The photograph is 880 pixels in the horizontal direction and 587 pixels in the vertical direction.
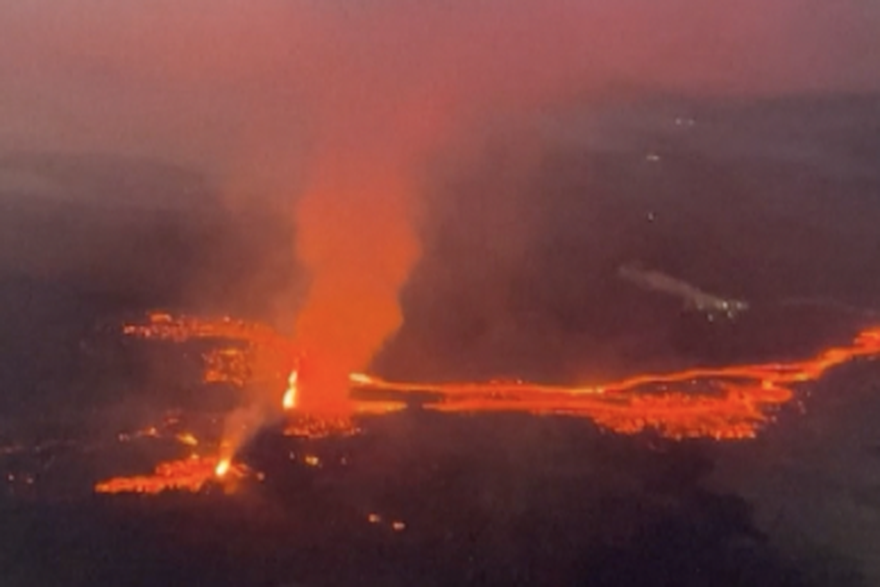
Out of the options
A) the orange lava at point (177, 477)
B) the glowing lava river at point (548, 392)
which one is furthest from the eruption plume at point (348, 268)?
the orange lava at point (177, 477)

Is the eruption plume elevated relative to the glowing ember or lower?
elevated

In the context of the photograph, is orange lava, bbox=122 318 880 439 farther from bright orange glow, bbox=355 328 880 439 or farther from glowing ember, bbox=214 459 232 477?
glowing ember, bbox=214 459 232 477

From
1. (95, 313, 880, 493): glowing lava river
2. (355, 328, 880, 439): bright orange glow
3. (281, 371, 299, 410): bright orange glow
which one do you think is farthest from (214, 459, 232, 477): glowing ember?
(355, 328, 880, 439): bright orange glow

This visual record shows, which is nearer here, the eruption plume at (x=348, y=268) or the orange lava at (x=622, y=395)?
the orange lava at (x=622, y=395)

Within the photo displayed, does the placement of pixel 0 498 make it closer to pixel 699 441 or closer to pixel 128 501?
pixel 128 501

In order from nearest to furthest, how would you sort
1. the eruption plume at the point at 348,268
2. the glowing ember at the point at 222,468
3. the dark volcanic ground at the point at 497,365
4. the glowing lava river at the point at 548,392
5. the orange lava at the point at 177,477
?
the dark volcanic ground at the point at 497,365 < the orange lava at the point at 177,477 < the glowing ember at the point at 222,468 < the glowing lava river at the point at 548,392 < the eruption plume at the point at 348,268

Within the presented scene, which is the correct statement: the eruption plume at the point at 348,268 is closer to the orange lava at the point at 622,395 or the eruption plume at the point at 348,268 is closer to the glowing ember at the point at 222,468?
the orange lava at the point at 622,395
